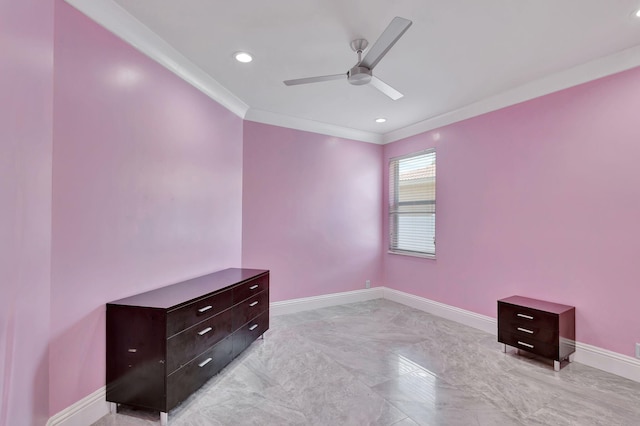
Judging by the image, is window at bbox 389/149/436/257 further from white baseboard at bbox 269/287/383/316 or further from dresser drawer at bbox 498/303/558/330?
dresser drawer at bbox 498/303/558/330

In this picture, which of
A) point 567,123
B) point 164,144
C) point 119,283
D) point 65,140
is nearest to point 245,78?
point 164,144

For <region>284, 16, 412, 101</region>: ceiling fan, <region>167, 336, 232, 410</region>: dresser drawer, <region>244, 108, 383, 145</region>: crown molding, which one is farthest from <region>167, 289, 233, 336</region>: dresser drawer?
<region>244, 108, 383, 145</region>: crown molding

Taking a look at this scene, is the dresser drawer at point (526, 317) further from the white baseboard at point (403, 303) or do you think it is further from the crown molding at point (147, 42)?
the crown molding at point (147, 42)

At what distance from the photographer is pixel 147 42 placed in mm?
2377

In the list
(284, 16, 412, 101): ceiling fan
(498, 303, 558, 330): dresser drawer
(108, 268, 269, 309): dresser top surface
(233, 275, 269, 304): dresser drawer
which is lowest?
(498, 303, 558, 330): dresser drawer

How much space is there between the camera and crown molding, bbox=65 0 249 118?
2.00 metres

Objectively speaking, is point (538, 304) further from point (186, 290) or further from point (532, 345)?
point (186, 290)

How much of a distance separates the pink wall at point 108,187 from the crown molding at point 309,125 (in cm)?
100

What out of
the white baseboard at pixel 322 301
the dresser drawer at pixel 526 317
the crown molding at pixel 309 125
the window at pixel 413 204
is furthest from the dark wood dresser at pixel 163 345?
the window at pixel 413 204

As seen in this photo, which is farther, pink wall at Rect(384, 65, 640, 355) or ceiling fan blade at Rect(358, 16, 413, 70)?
pink wall at Rect(384, 65, 640, 355)

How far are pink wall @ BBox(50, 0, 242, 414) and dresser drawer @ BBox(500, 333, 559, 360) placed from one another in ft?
10.2

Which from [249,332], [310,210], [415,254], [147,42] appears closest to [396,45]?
[147,42]

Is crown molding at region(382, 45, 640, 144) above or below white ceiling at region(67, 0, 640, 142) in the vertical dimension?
below

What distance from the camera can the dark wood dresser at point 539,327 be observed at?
2.68m
